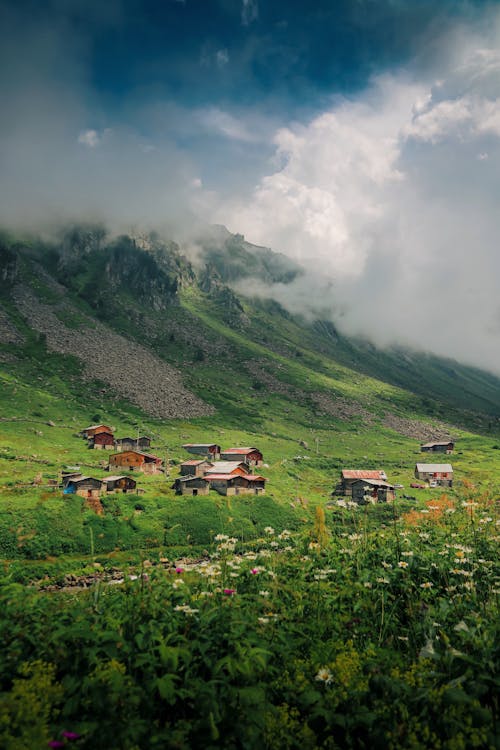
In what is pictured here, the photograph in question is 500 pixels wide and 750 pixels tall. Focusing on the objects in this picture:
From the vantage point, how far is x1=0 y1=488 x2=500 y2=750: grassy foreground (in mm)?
5129

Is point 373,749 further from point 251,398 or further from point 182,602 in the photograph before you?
point 251,398

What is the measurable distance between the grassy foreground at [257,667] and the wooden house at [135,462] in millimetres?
81004

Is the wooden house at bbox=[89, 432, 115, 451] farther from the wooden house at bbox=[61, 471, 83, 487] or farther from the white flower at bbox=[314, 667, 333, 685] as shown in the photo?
the white flower at bbox=[314, 667, 333, 685]

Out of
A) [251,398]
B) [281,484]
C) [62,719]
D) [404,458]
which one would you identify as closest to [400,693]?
[62,719]

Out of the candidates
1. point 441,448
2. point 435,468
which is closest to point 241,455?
point 435,468

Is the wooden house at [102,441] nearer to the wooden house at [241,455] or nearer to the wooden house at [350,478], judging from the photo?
the wooden house at [241,455]

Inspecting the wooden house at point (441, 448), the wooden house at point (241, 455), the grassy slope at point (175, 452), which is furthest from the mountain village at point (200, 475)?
the wooden house at point (441, 448)

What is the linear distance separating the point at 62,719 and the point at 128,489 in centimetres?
6937

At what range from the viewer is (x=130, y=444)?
10769cm

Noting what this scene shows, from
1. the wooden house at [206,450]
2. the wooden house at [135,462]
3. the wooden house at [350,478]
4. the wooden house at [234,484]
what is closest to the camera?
the wooden house at [234,484]

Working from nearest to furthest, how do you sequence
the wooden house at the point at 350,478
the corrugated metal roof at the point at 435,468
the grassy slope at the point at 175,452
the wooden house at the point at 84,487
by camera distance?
the grassy slope at the point at 175,452 → the wooden house at the point at 84,487 → the wooden house at the point at 350,478 → the corrugated metal roof at the point at 435,468

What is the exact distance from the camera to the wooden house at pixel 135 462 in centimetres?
8619

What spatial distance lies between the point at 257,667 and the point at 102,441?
4131 inches

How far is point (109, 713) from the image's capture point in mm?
5258
